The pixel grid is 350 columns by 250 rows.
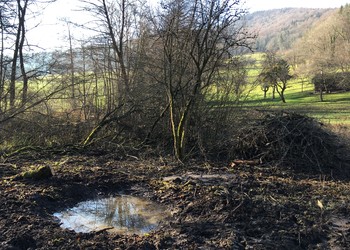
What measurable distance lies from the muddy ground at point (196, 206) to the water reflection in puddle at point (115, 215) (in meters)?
0.23

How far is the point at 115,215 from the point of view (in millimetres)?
6391

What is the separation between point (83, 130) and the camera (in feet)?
41.1

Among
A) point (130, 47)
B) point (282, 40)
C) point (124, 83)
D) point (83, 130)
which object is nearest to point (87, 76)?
point (124, 83)

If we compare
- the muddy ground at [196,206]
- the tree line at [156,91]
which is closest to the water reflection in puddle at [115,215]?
the muddy ground at [196,206]

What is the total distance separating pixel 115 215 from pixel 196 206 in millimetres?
1461

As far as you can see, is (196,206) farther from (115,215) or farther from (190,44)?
(190,44)

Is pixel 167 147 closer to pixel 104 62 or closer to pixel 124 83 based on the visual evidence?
pixel 124 83

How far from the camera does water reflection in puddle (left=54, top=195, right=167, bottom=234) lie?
5.75 m

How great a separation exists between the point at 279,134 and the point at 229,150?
1.44 meters

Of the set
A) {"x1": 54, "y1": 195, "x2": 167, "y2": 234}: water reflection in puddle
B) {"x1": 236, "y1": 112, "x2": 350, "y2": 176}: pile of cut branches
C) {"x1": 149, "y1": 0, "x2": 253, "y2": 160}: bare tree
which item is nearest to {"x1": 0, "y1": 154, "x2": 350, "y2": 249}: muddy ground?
{"x1": 54, "y1": 195, "x2": 167, "y2": 234}: water reflection in puddle

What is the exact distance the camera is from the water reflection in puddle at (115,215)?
5.75 meters

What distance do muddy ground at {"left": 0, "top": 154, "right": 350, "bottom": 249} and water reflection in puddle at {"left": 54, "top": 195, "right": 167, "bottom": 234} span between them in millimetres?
227

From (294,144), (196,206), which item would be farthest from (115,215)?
(294,144)

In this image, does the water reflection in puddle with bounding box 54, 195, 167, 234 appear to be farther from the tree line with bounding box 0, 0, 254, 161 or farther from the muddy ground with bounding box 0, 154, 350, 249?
the tree line with bounding box 0, 0, 254, 161
